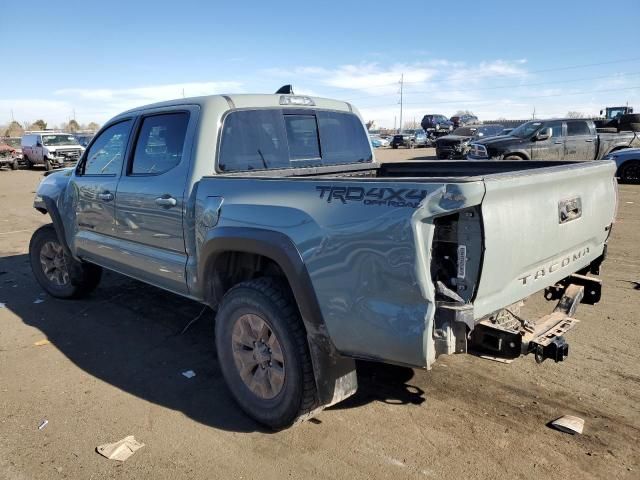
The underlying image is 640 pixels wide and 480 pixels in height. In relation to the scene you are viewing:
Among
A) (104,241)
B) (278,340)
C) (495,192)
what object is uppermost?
(495,192)

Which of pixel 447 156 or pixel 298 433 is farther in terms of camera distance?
pixel 447 156

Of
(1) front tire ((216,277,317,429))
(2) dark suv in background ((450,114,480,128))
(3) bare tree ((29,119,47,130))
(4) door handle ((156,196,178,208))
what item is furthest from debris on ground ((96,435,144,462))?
(3) bare tree ((29,119,47,130))

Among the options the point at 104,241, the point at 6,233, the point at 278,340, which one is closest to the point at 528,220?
the point at 278,340

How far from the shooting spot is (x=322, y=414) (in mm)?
3301

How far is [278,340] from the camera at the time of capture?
2.99 metres

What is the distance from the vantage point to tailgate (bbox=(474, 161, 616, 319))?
2395 mm

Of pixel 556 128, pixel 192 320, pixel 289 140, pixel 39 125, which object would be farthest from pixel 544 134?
pixel 39 125

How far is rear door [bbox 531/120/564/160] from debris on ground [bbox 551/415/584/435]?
12.2 metres

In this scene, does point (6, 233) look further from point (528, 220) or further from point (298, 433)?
point (528, 220)

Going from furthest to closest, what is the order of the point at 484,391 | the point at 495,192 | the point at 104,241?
the point at 104,241, the point at 484,391, the point at 495,192

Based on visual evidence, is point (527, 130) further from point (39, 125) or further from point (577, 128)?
point (39, 125)

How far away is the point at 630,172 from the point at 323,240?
14.4m

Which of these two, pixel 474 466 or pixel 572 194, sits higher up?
pixel 572 194

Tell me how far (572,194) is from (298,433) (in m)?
2.16
